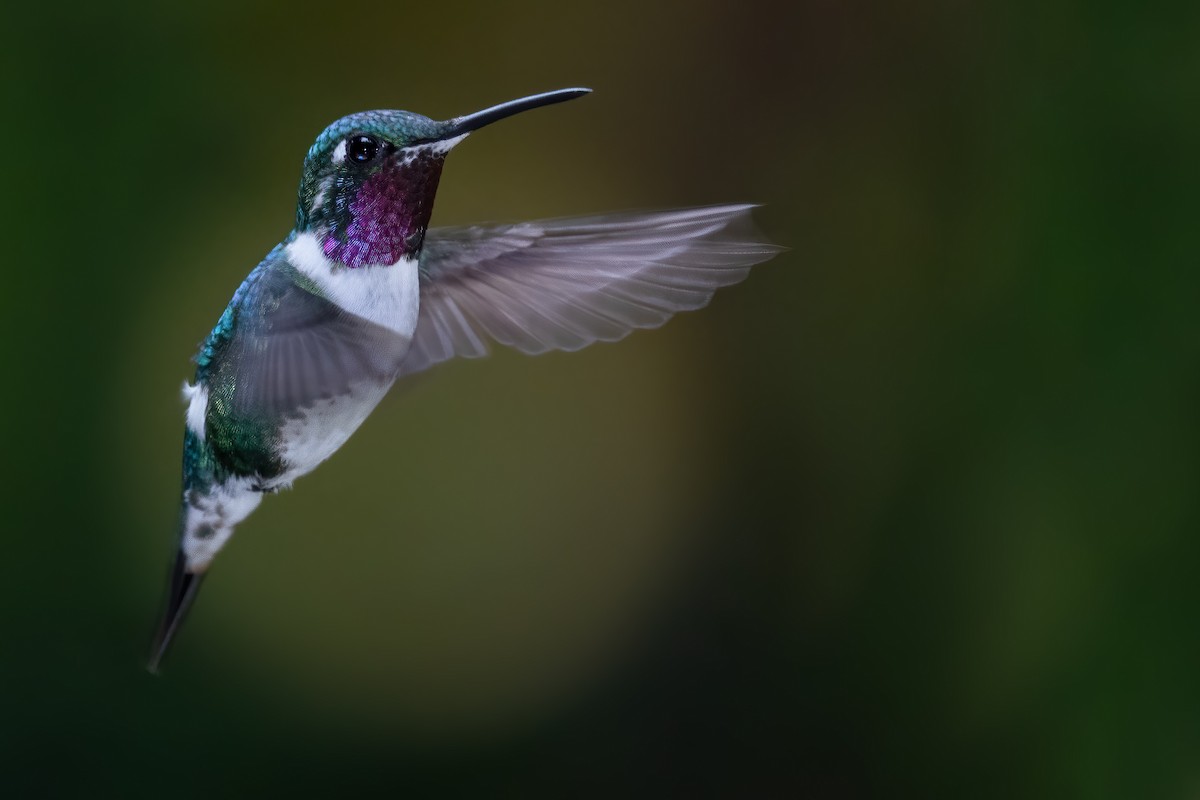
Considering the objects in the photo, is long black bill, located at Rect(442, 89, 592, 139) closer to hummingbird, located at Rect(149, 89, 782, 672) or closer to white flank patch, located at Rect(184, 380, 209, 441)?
hummingbird, located at Rect(149, 89, 782, 672)

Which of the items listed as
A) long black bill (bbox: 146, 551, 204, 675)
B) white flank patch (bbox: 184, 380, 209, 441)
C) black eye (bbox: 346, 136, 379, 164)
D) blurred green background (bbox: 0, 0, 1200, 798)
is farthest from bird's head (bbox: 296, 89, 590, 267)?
blurred green background (bbox: 0, 0, 1200, 798)

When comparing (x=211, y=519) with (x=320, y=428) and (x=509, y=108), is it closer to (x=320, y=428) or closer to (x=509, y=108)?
(x=320, y=428)

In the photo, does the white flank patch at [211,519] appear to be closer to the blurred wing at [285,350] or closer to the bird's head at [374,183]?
the blurred wing at [285,350]

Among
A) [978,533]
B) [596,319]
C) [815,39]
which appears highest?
[815,39]

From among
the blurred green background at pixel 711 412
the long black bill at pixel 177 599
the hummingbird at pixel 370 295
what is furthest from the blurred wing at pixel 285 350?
the blurred green background at pixel 711 412

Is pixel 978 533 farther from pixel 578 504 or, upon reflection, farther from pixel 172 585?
pixel 172 585

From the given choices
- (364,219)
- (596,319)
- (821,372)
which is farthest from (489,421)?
(364,219)

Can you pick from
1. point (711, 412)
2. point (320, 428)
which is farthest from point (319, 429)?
point (711, 412)
